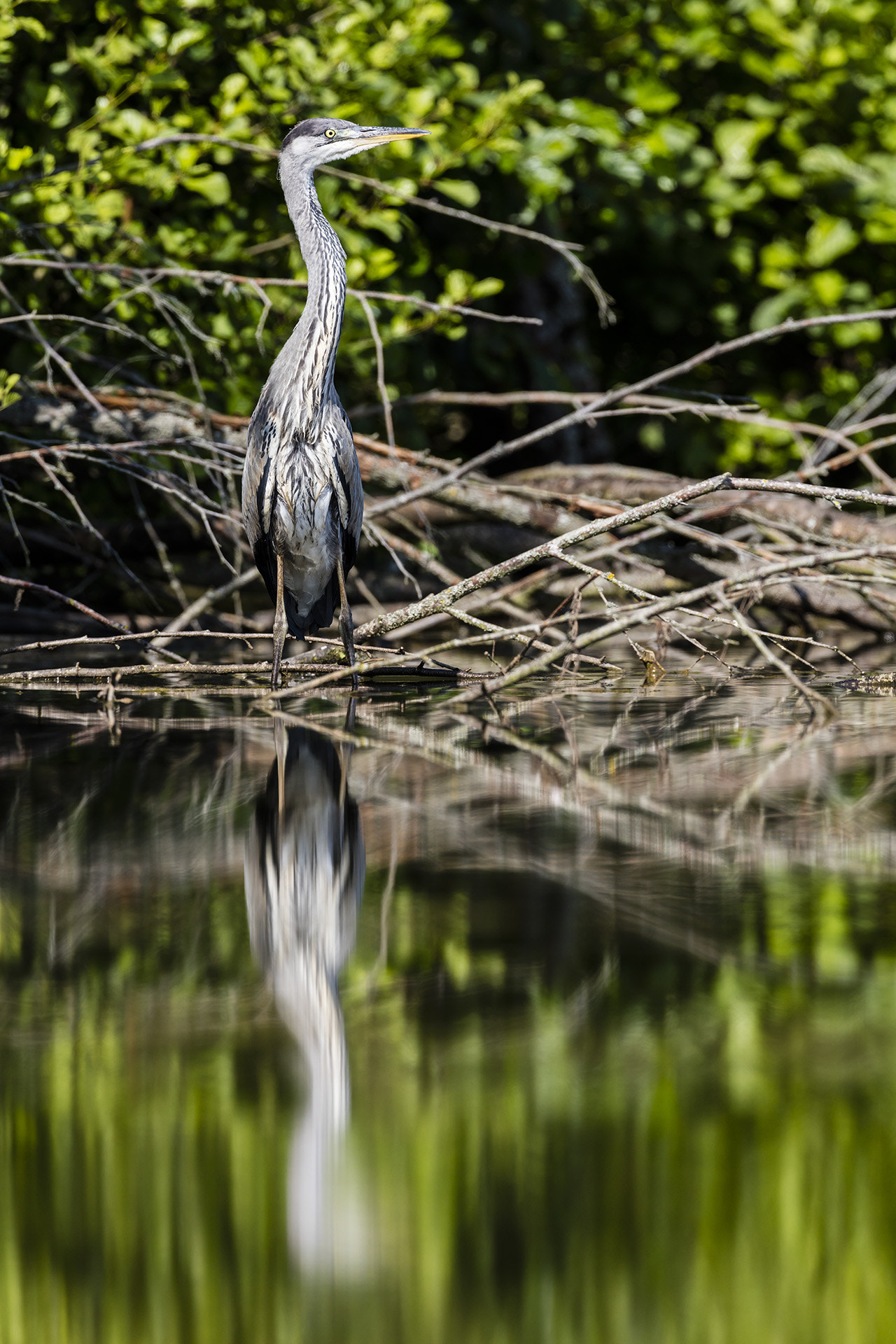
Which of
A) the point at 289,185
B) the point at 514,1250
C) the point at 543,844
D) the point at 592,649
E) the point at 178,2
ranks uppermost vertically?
the point at 178,2

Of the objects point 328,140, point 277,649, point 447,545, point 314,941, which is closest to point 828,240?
point 447,545

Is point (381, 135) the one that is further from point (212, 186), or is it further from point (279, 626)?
point (279, 626)

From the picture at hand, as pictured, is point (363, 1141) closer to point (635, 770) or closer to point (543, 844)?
Answer: point (543, 844)

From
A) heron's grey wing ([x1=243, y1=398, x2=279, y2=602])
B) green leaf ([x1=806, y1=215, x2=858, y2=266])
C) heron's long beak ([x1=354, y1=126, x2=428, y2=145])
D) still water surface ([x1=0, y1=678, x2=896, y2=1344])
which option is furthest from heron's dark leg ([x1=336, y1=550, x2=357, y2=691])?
green leaf ([x1=806, y1=215, x2=858, y2=266])

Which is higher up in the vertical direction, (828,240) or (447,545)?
(828,240)

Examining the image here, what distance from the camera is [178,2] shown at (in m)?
6.10

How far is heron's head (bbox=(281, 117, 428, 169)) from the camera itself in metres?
5.47

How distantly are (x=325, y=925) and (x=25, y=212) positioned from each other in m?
4.75

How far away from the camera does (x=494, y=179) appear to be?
8.18 metres

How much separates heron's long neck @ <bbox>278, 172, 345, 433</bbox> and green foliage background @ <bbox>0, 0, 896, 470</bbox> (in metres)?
0.40

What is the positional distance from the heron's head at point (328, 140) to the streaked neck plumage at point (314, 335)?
0.64 feet

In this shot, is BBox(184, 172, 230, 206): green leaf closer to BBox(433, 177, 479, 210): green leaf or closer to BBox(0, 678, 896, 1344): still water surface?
BBox(433, 177, 479, 210): green leaf

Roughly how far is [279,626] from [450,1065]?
133 inches

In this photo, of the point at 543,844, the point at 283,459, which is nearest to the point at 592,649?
the point at 283,459
